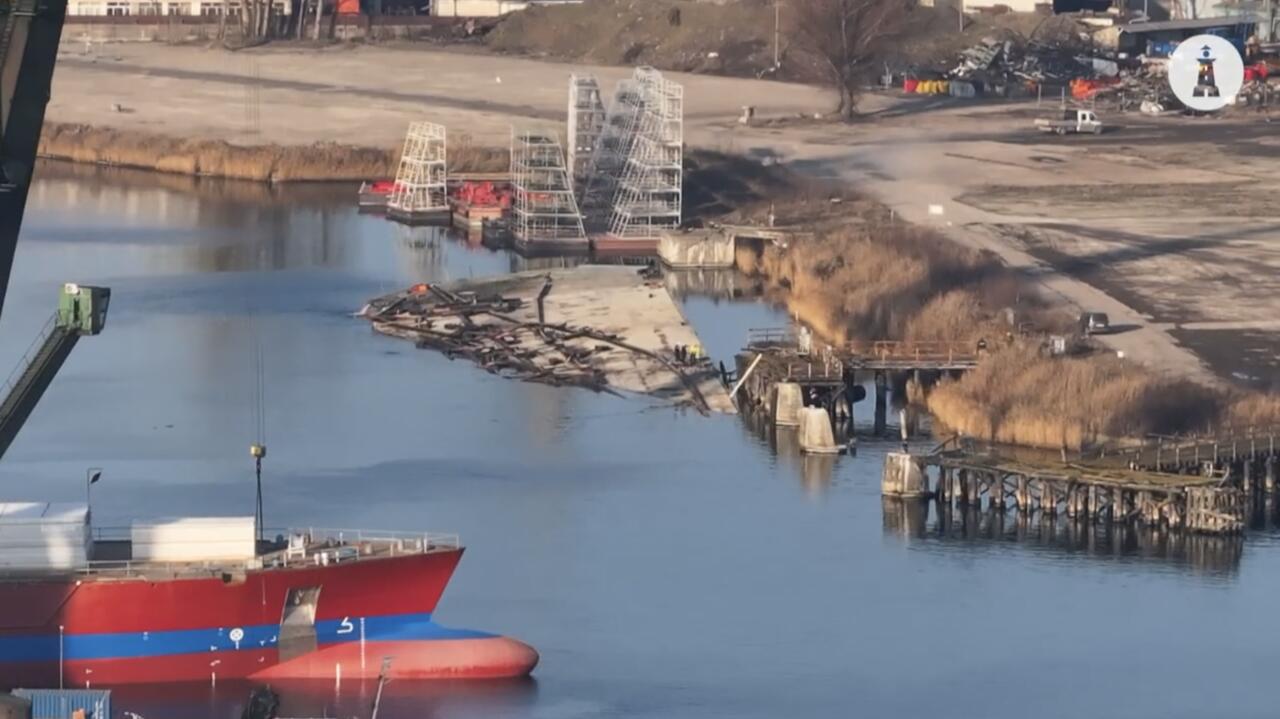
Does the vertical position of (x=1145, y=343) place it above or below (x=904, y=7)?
below

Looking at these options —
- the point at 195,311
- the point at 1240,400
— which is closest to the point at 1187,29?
the point at 195,311

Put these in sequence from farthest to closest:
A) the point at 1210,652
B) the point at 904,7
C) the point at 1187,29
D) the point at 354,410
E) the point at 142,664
Answer: 1. the point at 1187,29
2. the point at 904,7
3. the point at 354,410
4. the point at 1210,652
5. the point at 142,664

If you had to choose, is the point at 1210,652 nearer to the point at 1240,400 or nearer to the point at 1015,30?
the point at 1240,400

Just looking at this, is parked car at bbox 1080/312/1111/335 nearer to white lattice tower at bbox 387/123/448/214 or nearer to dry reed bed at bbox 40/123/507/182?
white lattice tower at bbox 387/123/448/214

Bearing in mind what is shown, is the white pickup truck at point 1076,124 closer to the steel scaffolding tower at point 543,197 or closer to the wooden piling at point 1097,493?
the steel scaffolding tower at point 543,197

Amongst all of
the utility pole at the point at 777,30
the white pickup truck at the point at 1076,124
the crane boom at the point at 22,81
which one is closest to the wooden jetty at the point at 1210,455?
the crane boom at the point at 22,81

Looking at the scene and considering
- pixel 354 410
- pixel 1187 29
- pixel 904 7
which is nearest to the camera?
pixel 354 410

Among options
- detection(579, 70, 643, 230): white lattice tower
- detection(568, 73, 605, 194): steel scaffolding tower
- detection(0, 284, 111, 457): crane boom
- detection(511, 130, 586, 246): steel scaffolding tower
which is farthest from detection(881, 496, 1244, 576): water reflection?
detection(568, 73, 605, 194): steel scaffolding tower
